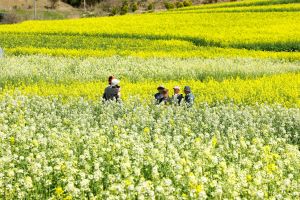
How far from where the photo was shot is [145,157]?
351 inches

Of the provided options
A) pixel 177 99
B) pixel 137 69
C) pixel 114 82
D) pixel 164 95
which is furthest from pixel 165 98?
pixel 137 69

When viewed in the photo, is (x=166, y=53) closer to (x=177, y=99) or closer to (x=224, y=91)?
(x=224, y=91)

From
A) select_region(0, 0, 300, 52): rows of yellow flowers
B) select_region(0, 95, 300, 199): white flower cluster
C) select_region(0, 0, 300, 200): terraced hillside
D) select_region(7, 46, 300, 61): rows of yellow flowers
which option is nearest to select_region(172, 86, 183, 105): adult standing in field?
select_region(0, 0, 300, 200): terraced hillside

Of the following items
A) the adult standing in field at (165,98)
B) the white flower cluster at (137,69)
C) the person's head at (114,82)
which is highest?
the person's head at (114,82)

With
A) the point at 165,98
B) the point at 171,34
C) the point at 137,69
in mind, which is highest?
the point at 171,34

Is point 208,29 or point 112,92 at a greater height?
point 208,29

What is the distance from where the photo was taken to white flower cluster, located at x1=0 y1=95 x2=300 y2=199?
7.25 metres

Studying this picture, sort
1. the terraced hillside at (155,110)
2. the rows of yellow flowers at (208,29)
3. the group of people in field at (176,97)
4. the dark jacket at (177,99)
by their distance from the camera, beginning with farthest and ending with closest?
1. the rows of yellow flowers at (208,29)
2. the group of people in field at (176,97)
3. the dark jacket at (177,99)
4. the terraced hillside at (155,110)

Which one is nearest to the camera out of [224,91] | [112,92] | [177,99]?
[177,99]

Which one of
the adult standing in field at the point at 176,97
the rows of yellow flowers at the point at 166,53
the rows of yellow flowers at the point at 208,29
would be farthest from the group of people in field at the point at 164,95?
the rows of yellow flowers at the point at 208,29

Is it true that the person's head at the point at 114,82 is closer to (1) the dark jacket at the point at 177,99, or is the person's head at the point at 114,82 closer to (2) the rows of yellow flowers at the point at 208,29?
(1) the dark jacket at the point at 177,99

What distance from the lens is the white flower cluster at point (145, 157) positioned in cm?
725

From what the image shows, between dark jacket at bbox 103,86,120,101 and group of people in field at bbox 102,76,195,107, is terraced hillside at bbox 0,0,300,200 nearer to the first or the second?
group of people in field at bbox 102,76,195,107

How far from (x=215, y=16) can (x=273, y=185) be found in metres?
45.4
